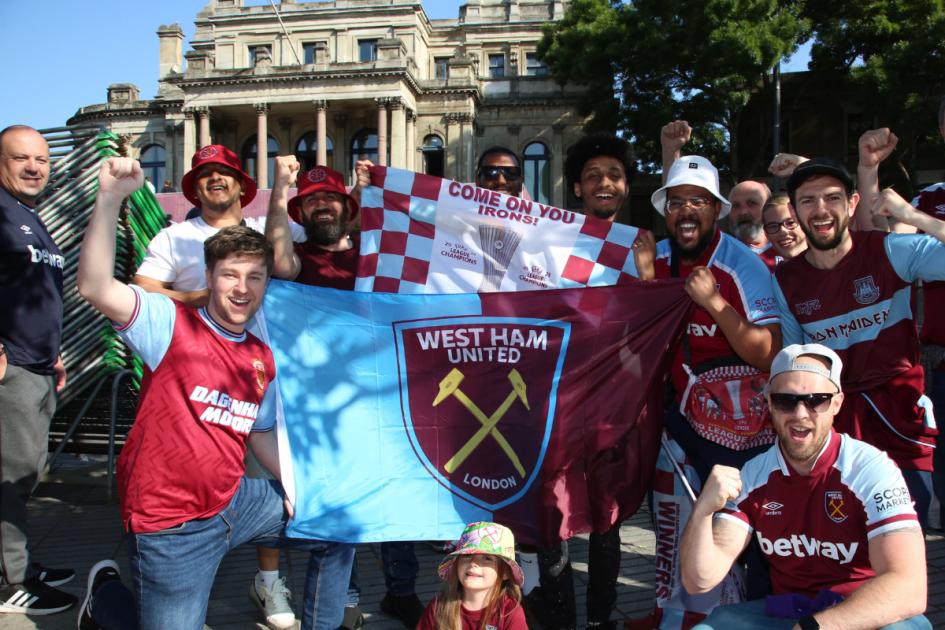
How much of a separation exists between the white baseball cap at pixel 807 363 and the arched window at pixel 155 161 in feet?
165

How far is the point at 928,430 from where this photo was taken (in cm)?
363

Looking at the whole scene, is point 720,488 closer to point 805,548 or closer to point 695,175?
point 805,548

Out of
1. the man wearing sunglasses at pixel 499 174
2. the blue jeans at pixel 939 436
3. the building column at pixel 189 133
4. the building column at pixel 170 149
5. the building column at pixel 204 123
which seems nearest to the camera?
the blue jeans at pixel 939 436

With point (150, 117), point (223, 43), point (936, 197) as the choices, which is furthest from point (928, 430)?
point (223, 43)

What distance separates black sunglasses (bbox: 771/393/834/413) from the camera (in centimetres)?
290

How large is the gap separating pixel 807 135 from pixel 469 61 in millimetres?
18314

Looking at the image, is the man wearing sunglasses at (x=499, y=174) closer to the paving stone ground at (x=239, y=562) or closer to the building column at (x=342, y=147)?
the paving stone ground at (x=239, y=562)

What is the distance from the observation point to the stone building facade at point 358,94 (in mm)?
44438

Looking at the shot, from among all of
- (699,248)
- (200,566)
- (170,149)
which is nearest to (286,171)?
(200,566)

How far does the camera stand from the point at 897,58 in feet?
87.3

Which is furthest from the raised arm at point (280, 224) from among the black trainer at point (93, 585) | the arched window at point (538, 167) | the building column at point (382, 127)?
the arched window at point (538, 167)

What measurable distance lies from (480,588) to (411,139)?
43829 mm

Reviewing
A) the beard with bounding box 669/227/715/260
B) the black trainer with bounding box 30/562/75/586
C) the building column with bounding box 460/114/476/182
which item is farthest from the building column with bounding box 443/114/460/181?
the beard with bounding box 669/227/715/260

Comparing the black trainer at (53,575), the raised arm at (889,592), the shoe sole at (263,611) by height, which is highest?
the raised arm at (889,592)
